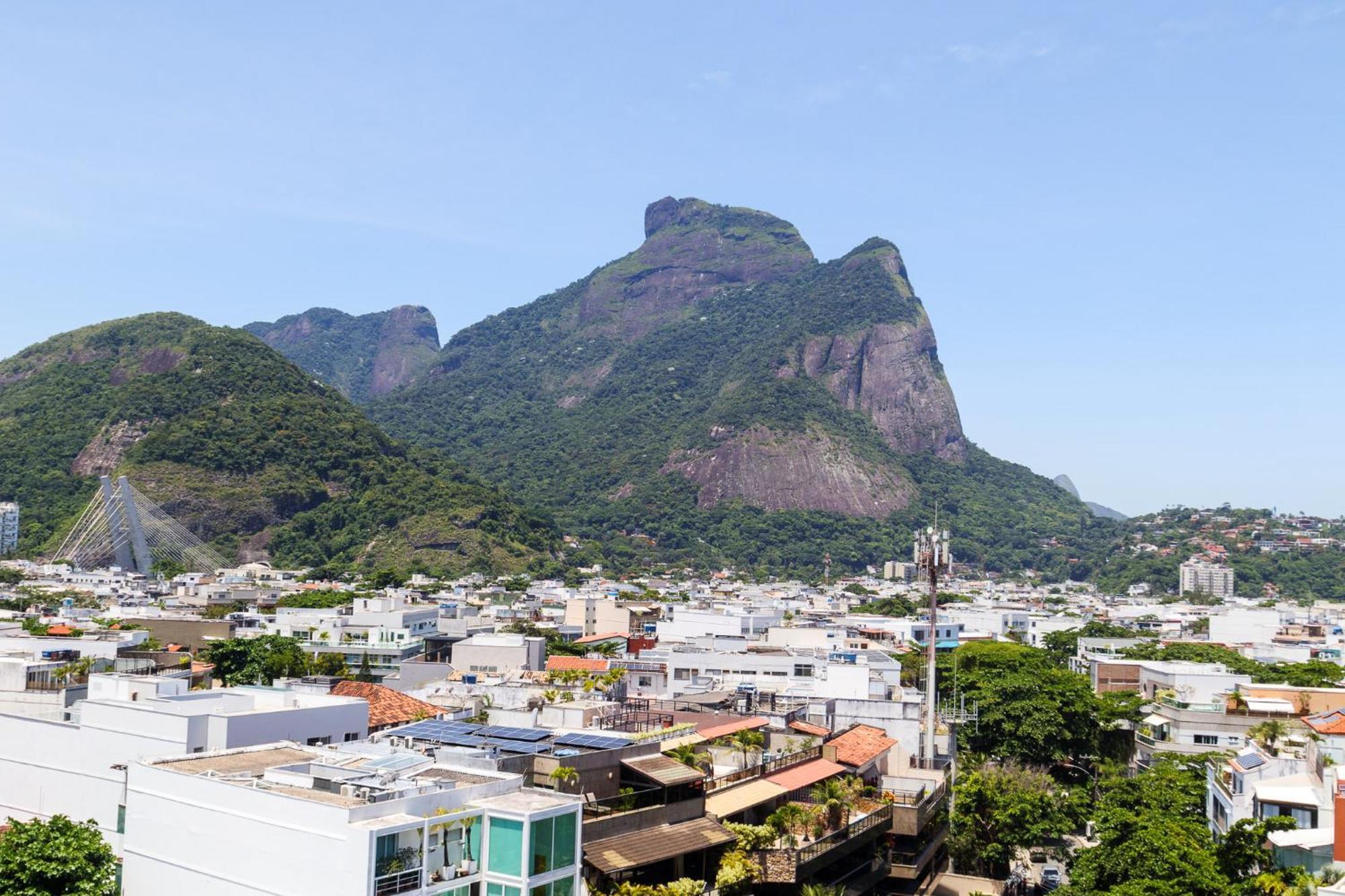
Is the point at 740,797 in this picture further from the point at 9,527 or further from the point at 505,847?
the point at 9,527

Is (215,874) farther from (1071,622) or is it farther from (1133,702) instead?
(1071,622)

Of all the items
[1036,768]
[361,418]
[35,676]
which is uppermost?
[361,418]

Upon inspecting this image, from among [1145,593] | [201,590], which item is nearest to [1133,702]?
[201,590]

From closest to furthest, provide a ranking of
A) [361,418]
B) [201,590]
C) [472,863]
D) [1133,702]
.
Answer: [472,863]
[1133,702]
[201,590]
[361,418]

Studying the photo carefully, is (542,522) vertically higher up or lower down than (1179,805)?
higher up

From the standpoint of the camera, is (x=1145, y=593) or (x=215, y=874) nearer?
(x=215, y=874)

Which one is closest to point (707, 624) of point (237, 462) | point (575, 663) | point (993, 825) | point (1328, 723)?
point (575, 663)

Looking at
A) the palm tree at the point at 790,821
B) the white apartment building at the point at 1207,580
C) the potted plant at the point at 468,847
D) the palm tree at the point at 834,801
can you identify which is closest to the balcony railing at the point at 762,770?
the palm tree at the point at 834,801
